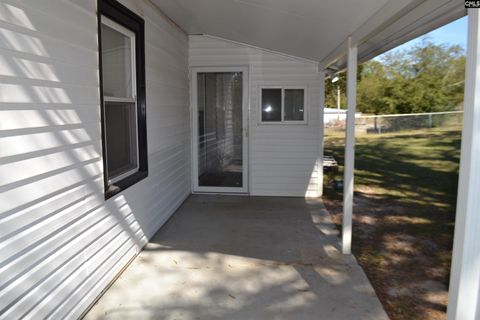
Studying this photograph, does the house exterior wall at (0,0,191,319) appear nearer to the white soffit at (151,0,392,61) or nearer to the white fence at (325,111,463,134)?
the white soffit at (151,0,392,61)

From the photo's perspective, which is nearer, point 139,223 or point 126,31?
point 126,31

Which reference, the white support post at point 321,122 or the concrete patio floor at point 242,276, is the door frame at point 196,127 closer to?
the white support post at point 321,122

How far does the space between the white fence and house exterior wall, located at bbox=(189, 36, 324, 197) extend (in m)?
14.9

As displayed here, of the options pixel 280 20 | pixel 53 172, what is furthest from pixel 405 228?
pixel 53 172

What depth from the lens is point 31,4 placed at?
84.7 inches

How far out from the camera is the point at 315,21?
3613 millimetres

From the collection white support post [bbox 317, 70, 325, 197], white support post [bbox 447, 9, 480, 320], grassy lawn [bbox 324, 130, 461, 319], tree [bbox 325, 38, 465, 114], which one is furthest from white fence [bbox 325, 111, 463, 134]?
white support post [bbox 447, 9, 480, 320]

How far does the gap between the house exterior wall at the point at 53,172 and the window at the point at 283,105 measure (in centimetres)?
295

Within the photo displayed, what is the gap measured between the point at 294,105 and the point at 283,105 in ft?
0.58

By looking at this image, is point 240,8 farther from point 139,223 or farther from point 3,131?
point 3,131

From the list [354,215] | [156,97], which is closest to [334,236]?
[354,215]

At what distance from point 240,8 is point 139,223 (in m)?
2.36

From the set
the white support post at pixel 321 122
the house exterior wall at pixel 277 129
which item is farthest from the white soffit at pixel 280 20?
the white support post at pixel 321 122

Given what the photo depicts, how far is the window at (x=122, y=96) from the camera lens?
324 cm
